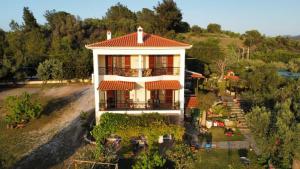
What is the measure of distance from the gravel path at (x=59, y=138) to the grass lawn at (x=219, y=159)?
31.5 ft

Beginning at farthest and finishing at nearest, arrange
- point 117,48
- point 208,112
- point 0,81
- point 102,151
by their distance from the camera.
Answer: point 0,81
point 208,112
point 117,48
point 102,151

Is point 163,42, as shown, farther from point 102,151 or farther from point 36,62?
point 36,62

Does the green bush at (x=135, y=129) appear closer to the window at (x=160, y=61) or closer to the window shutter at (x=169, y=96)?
the window shutter at (x=169, y=96)

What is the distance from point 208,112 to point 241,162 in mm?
9030

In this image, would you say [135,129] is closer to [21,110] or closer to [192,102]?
[192,102]

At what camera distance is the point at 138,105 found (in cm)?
2611

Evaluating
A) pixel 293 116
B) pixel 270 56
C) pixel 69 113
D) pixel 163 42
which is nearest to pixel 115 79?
pixel 163 42

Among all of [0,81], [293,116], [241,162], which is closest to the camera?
[293,116]

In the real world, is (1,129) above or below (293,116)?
below

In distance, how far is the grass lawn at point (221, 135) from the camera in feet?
76.4

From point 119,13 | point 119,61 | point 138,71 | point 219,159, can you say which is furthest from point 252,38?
point 219,159

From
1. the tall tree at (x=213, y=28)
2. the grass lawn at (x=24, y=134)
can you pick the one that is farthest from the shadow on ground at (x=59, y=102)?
the tall tree at (x=213, y=28)

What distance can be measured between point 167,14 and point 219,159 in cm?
4986

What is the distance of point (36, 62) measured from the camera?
46.7 m
